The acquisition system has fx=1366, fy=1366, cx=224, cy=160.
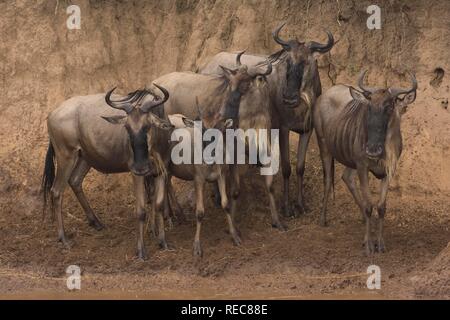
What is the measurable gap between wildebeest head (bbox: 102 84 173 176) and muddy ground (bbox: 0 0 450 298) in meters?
1.13

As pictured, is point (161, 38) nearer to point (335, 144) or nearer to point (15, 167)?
point (15, 167)

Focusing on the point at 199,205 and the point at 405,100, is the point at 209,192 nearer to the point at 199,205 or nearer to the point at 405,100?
the point at 199,205

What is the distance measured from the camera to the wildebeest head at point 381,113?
51.0ft

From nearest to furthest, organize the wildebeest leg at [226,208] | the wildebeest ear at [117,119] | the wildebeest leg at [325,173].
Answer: the wildebeest ear at [117,119] < the wildebeest leg at [226,208] < the wildebeest leg at [325,173]

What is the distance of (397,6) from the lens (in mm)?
18406

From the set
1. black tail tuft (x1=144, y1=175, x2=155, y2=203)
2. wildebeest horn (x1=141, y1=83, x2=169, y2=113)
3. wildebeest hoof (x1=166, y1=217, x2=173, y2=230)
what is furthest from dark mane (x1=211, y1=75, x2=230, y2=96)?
wildebeest hoof (x1=166, y1=217, x2=173, y2=230)

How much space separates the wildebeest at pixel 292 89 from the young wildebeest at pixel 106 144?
5.58 feet

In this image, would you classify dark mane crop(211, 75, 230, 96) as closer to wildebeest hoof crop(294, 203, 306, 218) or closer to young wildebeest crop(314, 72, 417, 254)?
young wildebeest crop(314, 72, 417, 254)

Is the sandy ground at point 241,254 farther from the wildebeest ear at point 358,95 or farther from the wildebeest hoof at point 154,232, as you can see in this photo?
the wildebeest ear at point 358,95

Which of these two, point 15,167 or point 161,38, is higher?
point 161,38

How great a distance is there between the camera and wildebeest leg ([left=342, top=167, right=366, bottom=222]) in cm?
1659

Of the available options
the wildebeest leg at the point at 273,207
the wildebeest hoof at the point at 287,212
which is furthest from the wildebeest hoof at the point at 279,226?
the wildebeest hoof at the point at 287,212

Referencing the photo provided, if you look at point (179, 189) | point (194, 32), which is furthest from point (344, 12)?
point (179, 189)

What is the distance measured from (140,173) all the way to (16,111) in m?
3.70
